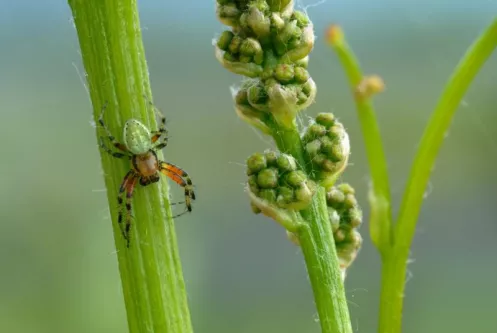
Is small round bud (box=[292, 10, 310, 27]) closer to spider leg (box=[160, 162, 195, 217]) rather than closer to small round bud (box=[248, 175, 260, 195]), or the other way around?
small round bud (box=[248, 175, 260, 195])

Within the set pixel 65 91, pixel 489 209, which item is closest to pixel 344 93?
pixel 489 209

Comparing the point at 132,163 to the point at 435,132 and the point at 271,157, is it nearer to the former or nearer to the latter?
the point at 271,157

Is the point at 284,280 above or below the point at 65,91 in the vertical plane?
below

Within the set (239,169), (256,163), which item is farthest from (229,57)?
(239,169)

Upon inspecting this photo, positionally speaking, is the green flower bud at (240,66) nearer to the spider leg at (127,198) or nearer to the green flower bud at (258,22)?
the green flower bud at (258,22)

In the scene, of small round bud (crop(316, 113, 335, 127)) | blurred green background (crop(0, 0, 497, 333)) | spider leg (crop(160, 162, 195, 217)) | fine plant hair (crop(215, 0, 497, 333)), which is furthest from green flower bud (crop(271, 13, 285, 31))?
blurred green background (crop(0, 0, 497, 333))

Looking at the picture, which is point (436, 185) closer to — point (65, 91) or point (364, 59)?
point (364, 59)
